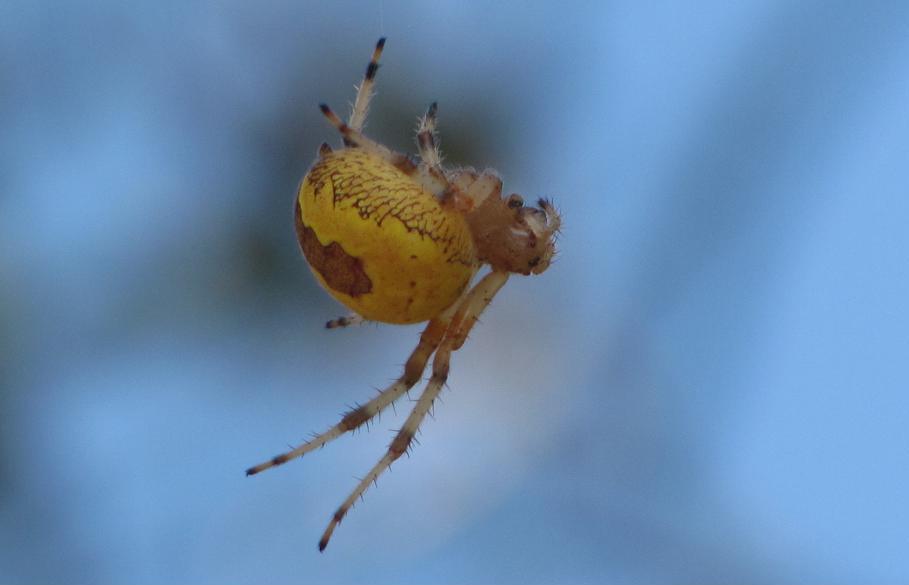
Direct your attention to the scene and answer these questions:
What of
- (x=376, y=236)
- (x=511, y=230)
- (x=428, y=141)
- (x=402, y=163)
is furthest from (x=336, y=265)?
(x=511, y=230)

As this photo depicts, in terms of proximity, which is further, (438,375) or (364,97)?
(438,375)

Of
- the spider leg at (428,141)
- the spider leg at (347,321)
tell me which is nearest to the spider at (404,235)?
the spider leg at (428,141)

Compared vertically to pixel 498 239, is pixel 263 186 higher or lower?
lower

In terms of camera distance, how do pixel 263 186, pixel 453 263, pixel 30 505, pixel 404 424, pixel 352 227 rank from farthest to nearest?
pixel 263 186 < pixel 30 505 < pixel 404 424 < pixel 453 263 < pixel 352 227

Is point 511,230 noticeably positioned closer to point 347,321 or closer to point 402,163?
point 402,163

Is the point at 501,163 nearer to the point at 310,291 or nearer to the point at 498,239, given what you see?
the point at 310,291

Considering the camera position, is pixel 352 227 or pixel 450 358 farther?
pixel 450 358

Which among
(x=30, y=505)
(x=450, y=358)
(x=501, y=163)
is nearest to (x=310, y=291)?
(x=501, y=163)
